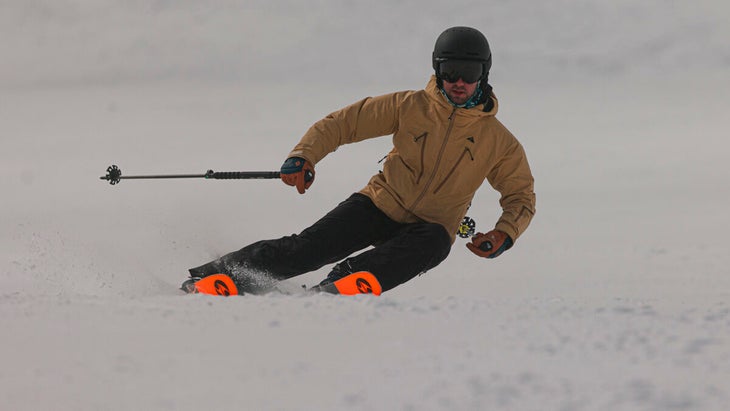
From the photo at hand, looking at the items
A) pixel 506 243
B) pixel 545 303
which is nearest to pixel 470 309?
pixel 545 303

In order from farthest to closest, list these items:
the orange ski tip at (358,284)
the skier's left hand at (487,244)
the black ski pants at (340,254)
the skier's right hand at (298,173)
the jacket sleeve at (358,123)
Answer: the jacket sleeve at (358,123) → the skier's left hand at (487,244) → the skier's right hand at (298,173) → the black ski pants at (340,254) → the orange ski tip at (358,284)

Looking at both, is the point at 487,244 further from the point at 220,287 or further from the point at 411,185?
the point at 220,287

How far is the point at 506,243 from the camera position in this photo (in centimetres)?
555

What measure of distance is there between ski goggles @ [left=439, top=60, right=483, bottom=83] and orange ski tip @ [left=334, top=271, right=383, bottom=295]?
1417 millimetres

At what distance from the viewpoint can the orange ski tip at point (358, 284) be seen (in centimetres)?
492

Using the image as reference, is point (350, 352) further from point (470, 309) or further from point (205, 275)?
point (205, 275)

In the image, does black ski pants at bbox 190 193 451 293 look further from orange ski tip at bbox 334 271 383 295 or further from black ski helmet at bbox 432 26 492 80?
black ski helmet at bbox 432 26 492 80

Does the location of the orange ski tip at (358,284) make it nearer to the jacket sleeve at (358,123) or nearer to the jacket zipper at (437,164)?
the jacket zipper at (437,164)

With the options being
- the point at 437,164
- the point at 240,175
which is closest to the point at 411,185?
the point at 437,164

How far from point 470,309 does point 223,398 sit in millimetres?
1521

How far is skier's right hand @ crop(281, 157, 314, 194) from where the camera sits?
525 cm

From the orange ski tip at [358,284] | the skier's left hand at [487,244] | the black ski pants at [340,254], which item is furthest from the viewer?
the skier's left hand at [487,244]

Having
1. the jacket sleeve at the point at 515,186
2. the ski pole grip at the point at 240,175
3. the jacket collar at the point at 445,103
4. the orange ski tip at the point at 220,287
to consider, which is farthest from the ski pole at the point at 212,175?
the jacket sleeve at the point at 515,186

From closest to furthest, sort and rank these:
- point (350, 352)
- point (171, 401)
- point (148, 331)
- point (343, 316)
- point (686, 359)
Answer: point (171, 401), point (686, 359), point (350, 352), point (148, 331), point (343, 316)
